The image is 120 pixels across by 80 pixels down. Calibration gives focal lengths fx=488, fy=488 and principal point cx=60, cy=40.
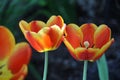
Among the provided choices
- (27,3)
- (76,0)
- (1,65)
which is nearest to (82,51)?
(1,65)

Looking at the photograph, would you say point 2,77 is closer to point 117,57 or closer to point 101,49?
point 101,49

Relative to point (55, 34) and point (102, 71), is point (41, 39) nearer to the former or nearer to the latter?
point (55, 34)

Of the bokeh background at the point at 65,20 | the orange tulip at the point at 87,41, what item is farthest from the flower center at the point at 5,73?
the bokeh background at the point at 65,20

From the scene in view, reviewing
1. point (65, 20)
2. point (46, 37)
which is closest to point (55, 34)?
point (46, 37)

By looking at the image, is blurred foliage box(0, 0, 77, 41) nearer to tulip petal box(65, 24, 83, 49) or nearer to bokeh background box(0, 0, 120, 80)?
bokeh background box(0, 0, 120, 80)

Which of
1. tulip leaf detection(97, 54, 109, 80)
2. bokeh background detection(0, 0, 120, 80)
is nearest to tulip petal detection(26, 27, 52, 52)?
tulip leaf detection(97, 54, 109, 80)

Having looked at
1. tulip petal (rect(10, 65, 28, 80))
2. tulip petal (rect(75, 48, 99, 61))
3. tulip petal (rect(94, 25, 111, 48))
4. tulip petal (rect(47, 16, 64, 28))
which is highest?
tulip petal (rect(47, 16, 64, 28))
